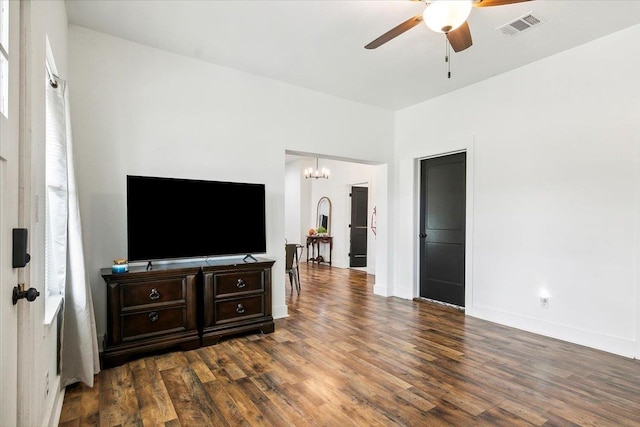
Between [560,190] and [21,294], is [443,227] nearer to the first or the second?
[560,190]

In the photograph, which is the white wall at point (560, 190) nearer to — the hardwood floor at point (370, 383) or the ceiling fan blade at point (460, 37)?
the hardwood floor at point (370, 383)

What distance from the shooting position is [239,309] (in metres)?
3.57

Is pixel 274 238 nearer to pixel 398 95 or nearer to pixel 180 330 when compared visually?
pixel 180 330

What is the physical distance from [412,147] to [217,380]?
431 cm

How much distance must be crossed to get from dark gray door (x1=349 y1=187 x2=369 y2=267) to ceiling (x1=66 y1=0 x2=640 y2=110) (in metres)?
4.33

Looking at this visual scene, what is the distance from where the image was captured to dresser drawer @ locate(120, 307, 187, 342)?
9.77 feet

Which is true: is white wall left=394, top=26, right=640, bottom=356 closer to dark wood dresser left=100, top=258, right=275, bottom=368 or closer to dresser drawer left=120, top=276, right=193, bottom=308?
dark wood dresser left=100, top=258, right=275, bottom=368

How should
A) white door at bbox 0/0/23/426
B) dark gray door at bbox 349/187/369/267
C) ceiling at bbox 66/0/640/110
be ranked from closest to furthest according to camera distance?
white door at bbox 0/0/23/426, ceiling at bbox 66/0/640/110, dark gray door at bbox 349/187/369/267

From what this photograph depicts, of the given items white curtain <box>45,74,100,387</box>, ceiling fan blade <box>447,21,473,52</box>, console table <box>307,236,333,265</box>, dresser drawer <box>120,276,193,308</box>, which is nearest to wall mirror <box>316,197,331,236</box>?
console table <box>307,236,333,265</box>

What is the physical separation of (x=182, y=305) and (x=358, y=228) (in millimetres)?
5789

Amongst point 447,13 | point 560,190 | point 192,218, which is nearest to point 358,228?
point 560,190

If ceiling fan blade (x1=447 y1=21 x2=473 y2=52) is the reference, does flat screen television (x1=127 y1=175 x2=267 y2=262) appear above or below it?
below

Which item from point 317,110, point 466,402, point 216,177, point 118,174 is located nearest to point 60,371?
point 118,174

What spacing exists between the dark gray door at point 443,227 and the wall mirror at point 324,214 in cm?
405
